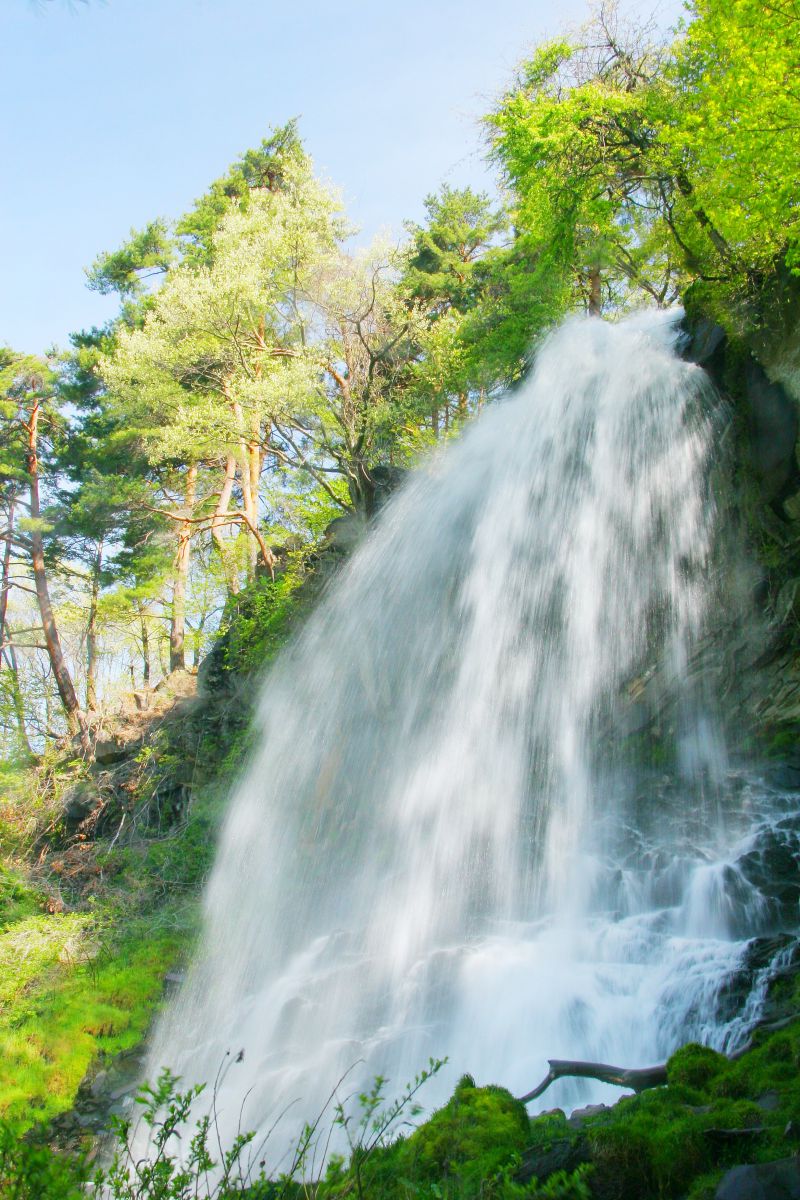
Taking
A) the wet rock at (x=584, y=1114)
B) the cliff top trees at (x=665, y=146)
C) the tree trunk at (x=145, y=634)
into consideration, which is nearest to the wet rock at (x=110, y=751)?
the tree trunk at (x=145, y=634)

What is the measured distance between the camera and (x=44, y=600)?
2241cm

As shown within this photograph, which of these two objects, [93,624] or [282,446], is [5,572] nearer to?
[93,624]

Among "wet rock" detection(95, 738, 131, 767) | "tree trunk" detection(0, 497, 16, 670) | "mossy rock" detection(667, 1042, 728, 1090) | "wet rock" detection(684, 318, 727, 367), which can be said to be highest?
"tree trunk" detection(0, 497, 16, 670)

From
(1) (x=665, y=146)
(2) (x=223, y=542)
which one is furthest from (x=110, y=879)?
(1) (x=665, y=146)

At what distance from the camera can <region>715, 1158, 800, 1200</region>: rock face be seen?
263 cm

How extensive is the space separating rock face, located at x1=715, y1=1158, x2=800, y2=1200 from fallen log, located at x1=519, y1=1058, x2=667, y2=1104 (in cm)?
209

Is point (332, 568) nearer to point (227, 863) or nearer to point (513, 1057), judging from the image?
point (227, 863)

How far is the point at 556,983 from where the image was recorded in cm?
702

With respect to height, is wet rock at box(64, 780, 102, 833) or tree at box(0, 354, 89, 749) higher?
tree at box(0, 354, 89, 749)

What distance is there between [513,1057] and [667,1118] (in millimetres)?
3053

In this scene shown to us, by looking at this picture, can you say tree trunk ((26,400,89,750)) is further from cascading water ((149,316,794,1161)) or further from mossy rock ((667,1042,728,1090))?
mossy rock ((667,1042,728,1090))

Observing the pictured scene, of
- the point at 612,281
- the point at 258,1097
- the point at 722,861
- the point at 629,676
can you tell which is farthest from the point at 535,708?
the point at 612,281

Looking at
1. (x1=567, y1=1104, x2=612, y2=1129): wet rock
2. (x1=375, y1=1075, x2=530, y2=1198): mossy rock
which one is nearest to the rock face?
(x1=375, y1=1075, x2=530, y2=1198): mossy rock

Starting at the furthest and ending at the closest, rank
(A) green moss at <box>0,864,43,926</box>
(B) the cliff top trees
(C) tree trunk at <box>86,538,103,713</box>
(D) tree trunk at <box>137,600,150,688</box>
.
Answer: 1. (D) tree trunk at <box>137,600,150,688</box>
2. (C) tree trunk at <box>86,538,103,713</box>
3. (A) green moss at <box>0,864,43,926</box>
4. (B) the cliff top trees
